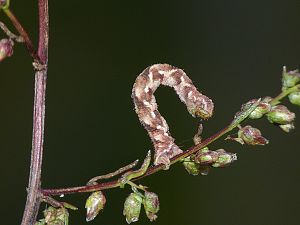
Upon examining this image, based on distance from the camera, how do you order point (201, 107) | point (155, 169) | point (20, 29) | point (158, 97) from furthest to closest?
1. point (158, 97)
2. point (201, 107)
3. point (155, 169)
4. point (20, 29)

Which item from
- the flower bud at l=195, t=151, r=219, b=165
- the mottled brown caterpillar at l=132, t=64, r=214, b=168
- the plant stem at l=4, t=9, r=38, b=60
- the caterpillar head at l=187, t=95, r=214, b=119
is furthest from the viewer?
the mottled brown caterpillar at l=132, t=64, r=214, b=168

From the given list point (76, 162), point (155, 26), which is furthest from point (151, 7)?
point (76, 162)

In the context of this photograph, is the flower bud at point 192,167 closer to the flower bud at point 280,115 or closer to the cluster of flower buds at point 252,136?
the cluster of flower buds at point 252,136

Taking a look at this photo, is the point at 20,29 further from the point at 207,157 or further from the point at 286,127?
the point at 286,127

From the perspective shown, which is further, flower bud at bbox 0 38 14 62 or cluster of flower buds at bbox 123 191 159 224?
cluster of flower buds at bbox 123 191 159 224

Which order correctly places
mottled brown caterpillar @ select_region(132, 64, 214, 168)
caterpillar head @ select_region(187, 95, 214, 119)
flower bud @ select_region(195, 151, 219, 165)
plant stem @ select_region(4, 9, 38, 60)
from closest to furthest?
plant stem @ select_region(4, 9, 38, 60) → flower bud @ select_region(195, 151, 219, 165) → caterpillar head @ select_region(187, 95, 214, 119) → mottled brown caterpillar @ select_region(132, 64, 214, 168)

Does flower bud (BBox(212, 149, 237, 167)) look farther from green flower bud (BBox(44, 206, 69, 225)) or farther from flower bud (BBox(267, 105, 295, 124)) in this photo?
green flower bud (BBox(44, 206, 69, 225))

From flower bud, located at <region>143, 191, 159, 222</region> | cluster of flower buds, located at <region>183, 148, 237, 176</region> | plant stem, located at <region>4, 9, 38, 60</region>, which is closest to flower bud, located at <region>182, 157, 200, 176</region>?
cluster of flower buds, located at <region>183, 148, 237, 176</region>

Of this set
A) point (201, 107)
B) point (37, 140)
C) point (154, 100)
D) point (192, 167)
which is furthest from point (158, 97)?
point (37, 140)
